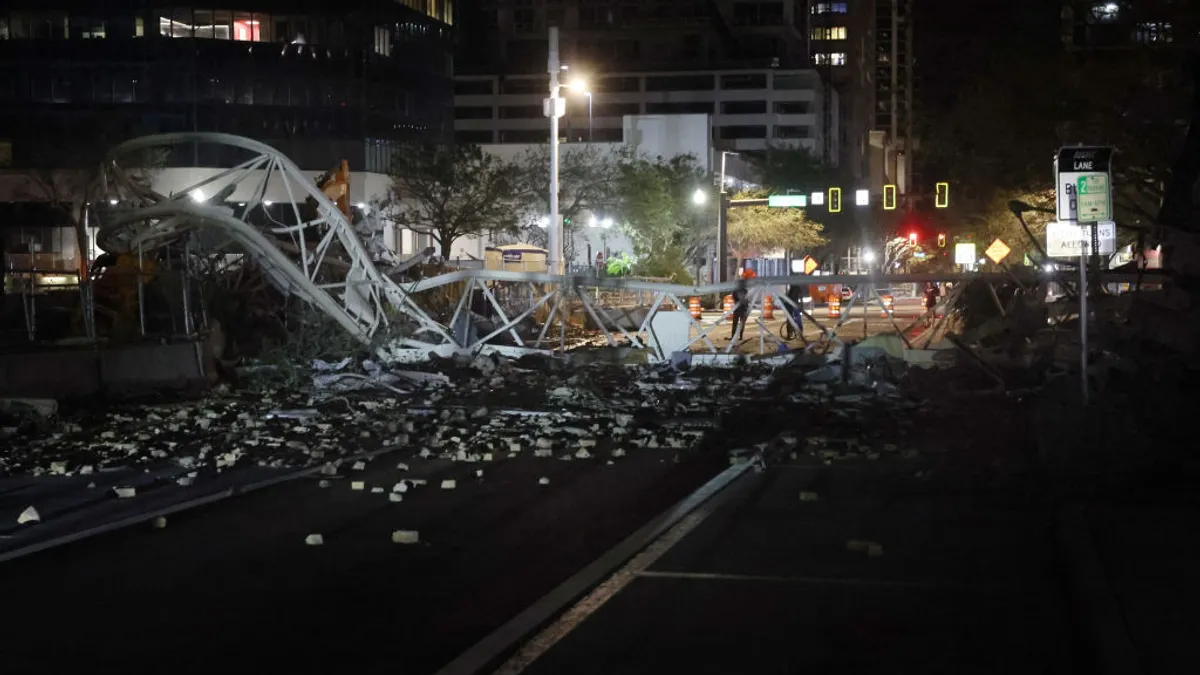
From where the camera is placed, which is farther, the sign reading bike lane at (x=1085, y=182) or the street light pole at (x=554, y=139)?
the street light pole at (x=554, y=139)

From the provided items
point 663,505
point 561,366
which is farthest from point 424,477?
point 561,366

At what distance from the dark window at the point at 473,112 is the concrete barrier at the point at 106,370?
118511 mm

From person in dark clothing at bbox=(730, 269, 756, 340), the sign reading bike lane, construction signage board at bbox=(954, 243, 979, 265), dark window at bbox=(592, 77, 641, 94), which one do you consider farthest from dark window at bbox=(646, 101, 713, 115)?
the sign reading bike lane

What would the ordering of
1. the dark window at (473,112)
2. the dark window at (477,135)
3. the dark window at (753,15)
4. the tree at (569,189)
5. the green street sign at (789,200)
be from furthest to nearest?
the dark window at (753,15) < the dark window at (477,135) < the dark window at (473,112) < the tree at (569,189) < the green street sign at (789,200)

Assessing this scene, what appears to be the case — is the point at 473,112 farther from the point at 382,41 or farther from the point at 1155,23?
the point at 1155,23

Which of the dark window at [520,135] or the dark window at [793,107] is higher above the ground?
the dark window at [793,107]

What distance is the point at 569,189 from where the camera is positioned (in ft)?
261

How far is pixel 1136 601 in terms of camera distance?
8.54 meters

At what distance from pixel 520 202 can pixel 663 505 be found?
64.0 metres

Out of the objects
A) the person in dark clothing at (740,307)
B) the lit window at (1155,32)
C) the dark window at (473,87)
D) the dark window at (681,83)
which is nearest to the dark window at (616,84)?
the dark window at (681,83)

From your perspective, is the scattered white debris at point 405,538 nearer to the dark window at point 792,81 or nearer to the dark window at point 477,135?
the dark window at point 477,135

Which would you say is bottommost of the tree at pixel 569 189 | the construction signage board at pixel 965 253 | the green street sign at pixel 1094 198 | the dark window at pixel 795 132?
the construction signage board at pixel 965 253

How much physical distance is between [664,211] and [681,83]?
75.5m

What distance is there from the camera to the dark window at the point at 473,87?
460ft
